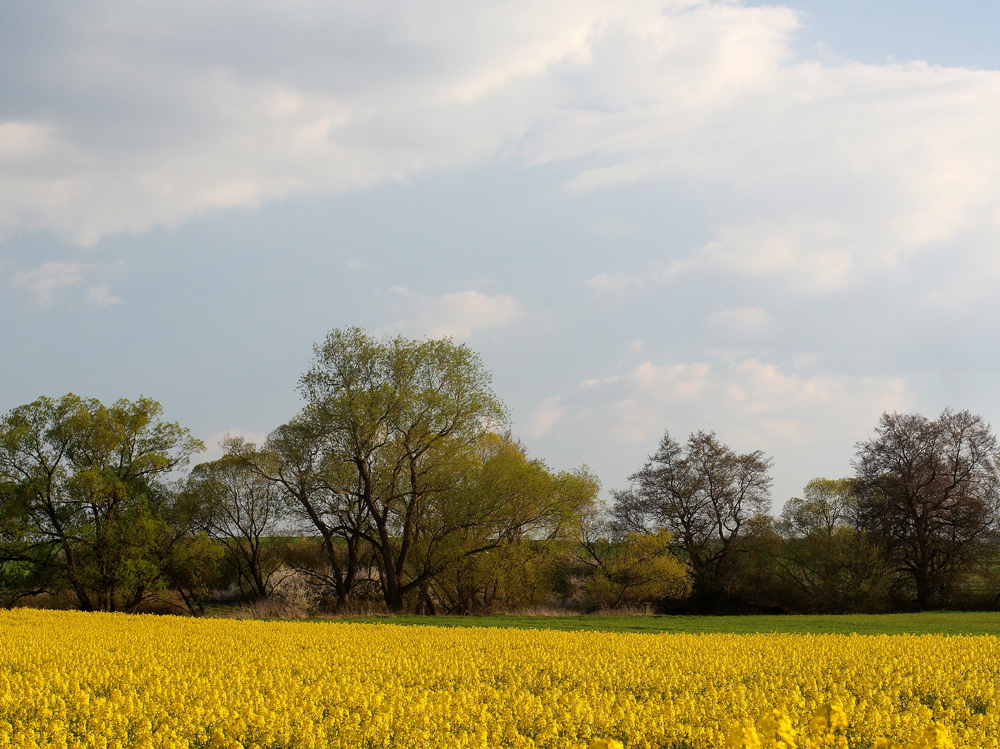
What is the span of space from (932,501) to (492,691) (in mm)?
43051

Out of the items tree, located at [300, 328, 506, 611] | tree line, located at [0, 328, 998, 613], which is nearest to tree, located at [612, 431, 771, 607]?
tree line, located at [0, 328, 998, 613]

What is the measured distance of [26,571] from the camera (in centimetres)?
4041

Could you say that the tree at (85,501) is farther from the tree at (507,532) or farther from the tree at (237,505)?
the tree at (507,532)

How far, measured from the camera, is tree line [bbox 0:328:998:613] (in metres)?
37.7

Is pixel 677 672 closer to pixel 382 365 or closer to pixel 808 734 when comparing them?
pixel 808 734

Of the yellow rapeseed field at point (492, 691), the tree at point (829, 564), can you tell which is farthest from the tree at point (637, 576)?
the yellow rapeseed field at point (492, 691)

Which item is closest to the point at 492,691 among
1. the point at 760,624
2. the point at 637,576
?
the point at 760,624

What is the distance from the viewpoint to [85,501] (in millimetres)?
38375

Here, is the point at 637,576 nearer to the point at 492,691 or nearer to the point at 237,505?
the point at 237,505

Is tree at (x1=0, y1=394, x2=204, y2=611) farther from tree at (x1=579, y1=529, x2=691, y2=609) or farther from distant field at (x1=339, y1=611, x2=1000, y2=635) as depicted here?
tree at (x1=579, y1=529, x2=691, y2=609)

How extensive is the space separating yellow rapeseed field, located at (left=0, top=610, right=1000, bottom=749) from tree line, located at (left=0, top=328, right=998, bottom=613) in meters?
18.3

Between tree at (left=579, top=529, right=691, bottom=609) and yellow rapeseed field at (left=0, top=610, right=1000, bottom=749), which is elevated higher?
yellow rapeseed field at (left=0, top=610, right=1000, bottom=749)

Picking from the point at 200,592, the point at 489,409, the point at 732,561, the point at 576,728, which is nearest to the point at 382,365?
the point at 489,409

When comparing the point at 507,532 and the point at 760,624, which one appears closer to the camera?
the point at 760,624
